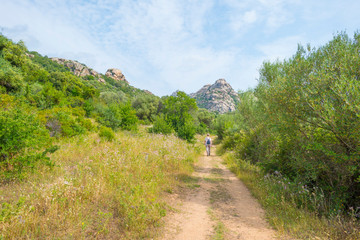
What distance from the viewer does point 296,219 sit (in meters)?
4.67

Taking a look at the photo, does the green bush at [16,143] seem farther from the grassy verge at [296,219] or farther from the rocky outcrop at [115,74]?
the rocky outcrop at [115,74]

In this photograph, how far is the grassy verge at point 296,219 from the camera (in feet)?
12.7

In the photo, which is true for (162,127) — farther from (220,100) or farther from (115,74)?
(220,100)

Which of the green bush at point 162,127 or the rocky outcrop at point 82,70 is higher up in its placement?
the rocky outcrop at point 82,70

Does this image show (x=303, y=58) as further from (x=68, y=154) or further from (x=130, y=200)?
(x=68, y=154)

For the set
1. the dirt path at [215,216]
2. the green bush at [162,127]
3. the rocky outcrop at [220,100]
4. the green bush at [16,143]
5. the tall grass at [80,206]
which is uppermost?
the rocky outcrop at [220,100]

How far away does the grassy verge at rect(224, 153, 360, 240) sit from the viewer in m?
3.86

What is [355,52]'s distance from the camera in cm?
533

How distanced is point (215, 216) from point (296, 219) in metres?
2.18

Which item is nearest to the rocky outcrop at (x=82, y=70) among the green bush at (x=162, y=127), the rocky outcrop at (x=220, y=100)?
the rocky outcrop at (x=220, y=100)

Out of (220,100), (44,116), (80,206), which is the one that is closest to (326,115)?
(80,206)

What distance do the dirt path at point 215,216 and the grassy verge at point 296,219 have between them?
1.10ft

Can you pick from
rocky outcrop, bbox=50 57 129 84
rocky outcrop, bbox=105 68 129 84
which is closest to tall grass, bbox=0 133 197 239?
rocky outcrop, bbox=50 57 129 84

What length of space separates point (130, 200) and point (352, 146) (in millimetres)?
6493
